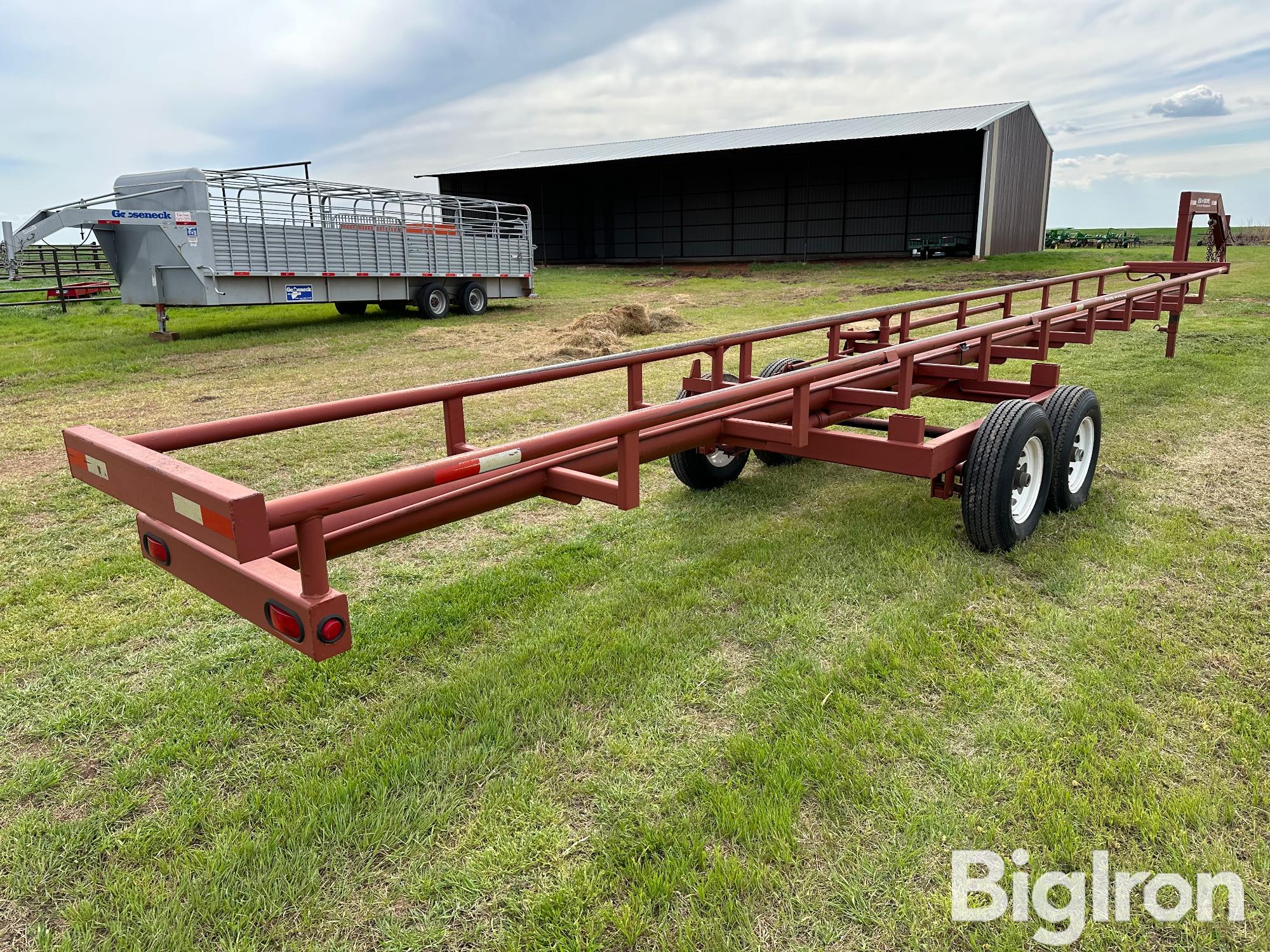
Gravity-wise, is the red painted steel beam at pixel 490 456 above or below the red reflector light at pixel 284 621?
above

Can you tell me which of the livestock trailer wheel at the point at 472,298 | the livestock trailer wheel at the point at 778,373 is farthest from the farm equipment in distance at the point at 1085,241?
the livestock trailer wheel at the point at 778,373

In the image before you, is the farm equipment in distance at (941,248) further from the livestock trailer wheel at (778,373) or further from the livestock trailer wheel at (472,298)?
the livestock trailer wheel at (778,373)

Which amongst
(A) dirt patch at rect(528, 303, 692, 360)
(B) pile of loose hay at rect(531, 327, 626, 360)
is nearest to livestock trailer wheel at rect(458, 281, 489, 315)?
(A) dirt patch at rect(528, 303, 692, 360)

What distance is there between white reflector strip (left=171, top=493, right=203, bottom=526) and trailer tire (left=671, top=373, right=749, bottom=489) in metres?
3.35

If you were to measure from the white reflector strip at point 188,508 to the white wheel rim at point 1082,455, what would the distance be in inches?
180

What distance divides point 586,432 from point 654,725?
1.06 m

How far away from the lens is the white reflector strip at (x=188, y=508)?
2.15 meters

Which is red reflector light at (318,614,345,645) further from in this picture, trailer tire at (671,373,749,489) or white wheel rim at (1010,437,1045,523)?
white wheel rim at (1010,437,1045,523)

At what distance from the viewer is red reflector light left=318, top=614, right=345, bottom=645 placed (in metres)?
2.25

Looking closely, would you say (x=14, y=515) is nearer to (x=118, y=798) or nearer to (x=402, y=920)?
(x=118, y=798)

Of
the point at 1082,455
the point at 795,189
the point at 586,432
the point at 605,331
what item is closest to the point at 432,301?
the point at 605,331

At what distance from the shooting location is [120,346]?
1311cm

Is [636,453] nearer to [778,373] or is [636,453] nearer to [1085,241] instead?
[778,373]

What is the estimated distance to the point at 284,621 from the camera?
90.8 inches
